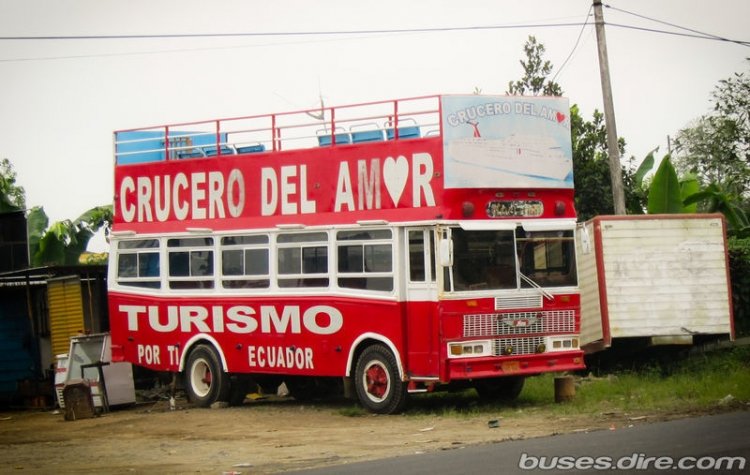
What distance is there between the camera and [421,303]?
1485 cm

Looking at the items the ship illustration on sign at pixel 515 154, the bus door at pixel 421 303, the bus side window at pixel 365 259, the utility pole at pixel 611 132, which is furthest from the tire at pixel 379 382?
the utility pole at pixel 611 132

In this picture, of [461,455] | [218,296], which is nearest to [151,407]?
[218,296]

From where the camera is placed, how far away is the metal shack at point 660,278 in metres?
17.1

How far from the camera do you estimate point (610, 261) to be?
1717 centimetres

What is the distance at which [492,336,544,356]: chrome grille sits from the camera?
48.7ft

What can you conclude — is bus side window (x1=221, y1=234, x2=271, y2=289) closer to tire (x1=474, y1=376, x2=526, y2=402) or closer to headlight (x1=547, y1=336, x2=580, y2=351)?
tire (x1=474, y1=376, x2=526, y2=402)

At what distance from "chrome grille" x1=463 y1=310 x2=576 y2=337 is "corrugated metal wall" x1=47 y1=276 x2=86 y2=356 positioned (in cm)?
891

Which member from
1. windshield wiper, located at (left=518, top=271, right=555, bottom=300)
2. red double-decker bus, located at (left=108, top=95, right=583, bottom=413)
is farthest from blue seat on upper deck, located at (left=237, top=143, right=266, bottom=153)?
windshield wiper, located at (left=518, top=271, right=555, bottom=300)

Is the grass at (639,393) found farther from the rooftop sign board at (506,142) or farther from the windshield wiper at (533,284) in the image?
the rooftop sign board at (506,142)

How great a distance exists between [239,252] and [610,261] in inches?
223

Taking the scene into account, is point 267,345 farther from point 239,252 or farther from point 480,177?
point 480,177

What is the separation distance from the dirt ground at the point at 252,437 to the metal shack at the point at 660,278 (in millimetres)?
2892

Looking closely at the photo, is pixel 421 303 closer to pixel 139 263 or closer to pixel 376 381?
pixel 376 381

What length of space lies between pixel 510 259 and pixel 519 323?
85cm
